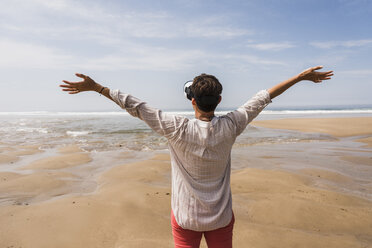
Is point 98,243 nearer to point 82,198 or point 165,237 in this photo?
point 165,237

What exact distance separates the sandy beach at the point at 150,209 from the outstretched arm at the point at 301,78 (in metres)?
2.52

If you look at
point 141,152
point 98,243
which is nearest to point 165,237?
point 98,243

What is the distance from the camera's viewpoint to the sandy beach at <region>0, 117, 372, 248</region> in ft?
12.1

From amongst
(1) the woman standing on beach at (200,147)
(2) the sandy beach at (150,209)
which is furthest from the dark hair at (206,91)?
(2) the sandy beach at (150,209)

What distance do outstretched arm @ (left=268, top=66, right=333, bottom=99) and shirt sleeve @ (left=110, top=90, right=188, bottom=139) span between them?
0.78m

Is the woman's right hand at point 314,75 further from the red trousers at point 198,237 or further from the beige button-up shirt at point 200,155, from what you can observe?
the red trousers at point 198,237

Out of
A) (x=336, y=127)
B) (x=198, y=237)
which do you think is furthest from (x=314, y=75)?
(x=336, y=127)

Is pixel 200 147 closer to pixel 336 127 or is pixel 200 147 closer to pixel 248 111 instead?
pixel 248 111

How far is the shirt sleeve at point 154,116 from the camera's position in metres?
1.73

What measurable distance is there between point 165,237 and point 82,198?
87.1 inches

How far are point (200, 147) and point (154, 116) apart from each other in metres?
0.39

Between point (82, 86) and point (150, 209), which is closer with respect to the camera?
point (82, 86)

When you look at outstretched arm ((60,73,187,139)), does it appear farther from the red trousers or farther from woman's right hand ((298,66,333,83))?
woman's right hand ((298,66,333,83))

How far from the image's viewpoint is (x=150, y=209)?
4.66 m
